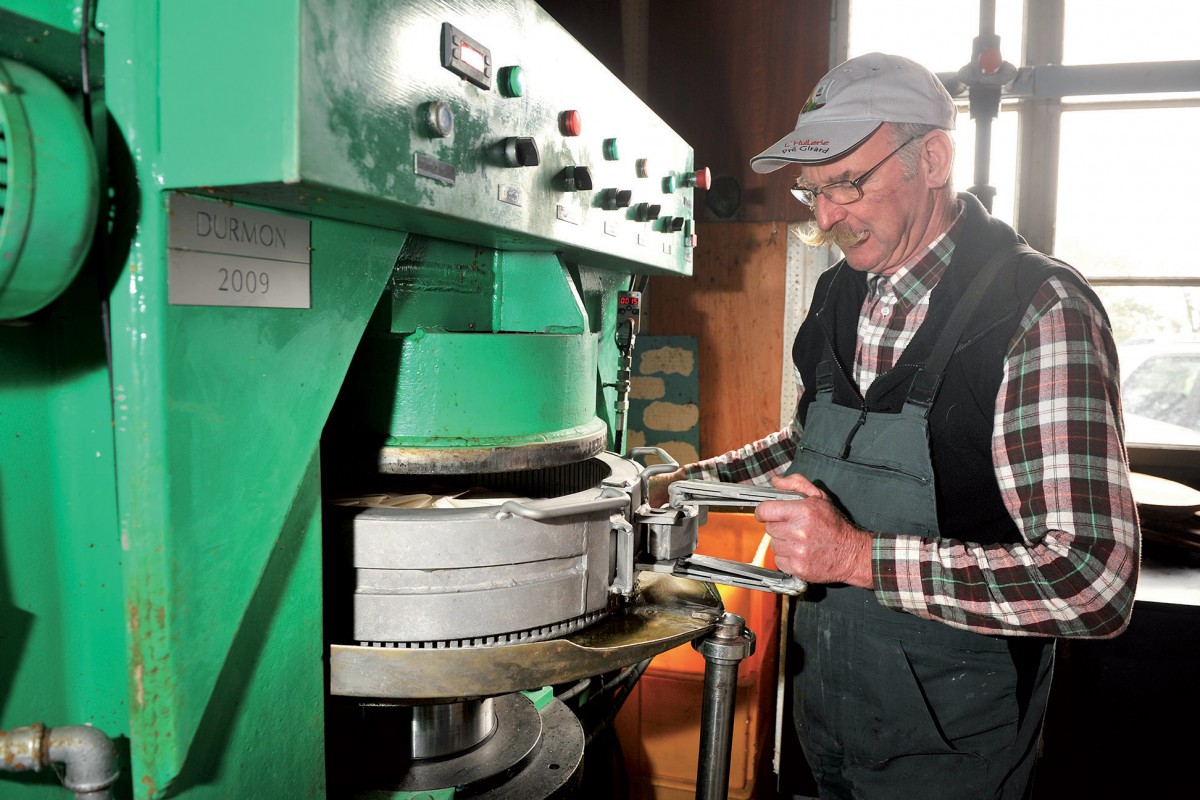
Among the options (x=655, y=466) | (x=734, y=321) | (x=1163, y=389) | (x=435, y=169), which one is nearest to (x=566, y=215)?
(x=435, y=169)

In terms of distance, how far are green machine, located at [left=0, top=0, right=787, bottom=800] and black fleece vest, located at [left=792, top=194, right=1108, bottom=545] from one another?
1.58ft

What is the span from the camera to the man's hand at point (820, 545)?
1.19 meters

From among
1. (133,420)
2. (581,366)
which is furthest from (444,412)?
(133,420)

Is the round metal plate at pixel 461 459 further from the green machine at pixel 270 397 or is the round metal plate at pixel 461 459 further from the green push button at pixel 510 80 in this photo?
the green push button at pixel 510 80

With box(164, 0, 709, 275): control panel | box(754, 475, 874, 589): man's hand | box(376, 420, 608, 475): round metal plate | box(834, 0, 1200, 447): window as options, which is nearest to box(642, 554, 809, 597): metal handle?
box(754, 475, 874, 589): man's hand

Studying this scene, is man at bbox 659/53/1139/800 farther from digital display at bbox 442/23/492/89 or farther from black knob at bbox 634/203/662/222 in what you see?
digital display at bbox 442/23/492/89

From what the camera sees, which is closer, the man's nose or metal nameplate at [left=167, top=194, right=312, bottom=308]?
metal nameplate at [left=167, top=194, right=312, bottom=308]

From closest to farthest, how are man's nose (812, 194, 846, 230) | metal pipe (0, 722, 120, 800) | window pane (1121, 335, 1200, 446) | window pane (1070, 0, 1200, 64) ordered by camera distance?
metal pipe (0, 722, 120, 800)
man's nose (812, 194, 846, 230)
window pane (1070, 0, 1200, 64)
window pane (1121, 335, 1200, 446)

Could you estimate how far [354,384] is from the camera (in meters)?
1.05

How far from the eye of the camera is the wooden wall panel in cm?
336

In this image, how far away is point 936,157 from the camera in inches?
54.6

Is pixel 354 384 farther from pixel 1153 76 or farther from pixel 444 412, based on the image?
pixel 1153 76

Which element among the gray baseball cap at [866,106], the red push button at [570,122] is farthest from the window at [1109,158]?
the red push button at [570,122]

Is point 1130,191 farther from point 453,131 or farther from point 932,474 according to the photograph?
point 453,131
